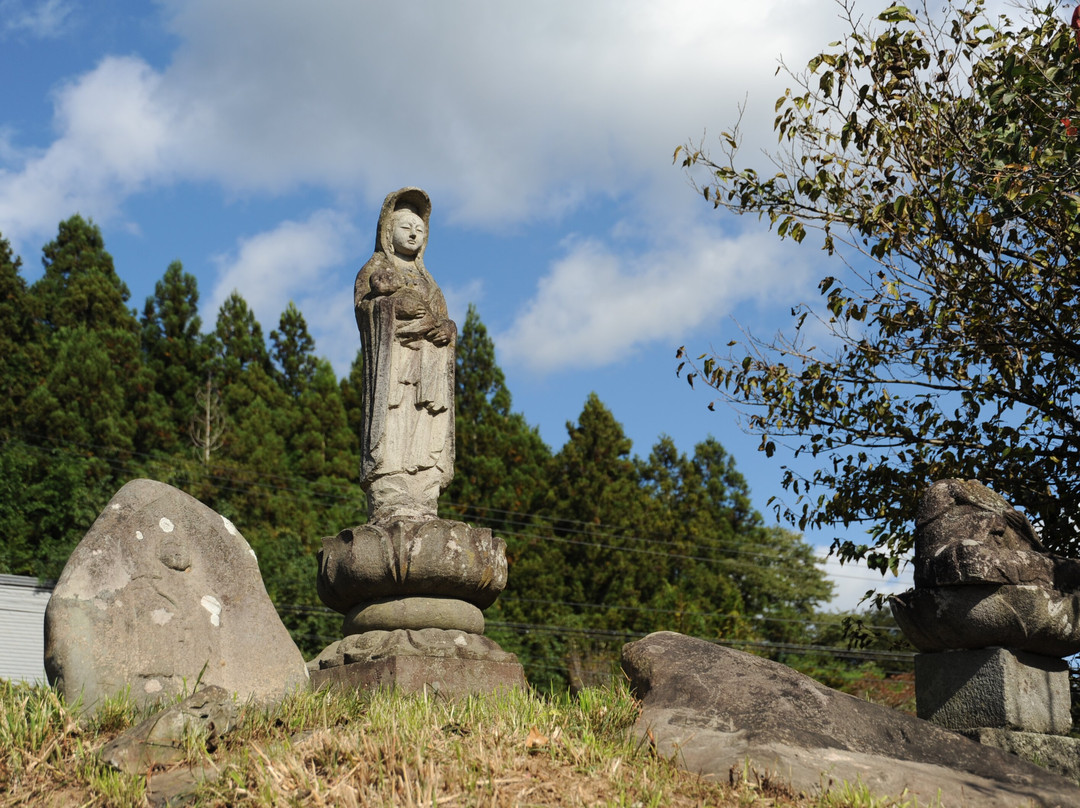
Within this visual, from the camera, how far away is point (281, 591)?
18062 mm

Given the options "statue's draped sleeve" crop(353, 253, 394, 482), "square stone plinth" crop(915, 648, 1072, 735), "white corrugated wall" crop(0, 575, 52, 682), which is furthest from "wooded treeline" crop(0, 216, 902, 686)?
"square stone plinth" crop(915, 648, 1072, 735)

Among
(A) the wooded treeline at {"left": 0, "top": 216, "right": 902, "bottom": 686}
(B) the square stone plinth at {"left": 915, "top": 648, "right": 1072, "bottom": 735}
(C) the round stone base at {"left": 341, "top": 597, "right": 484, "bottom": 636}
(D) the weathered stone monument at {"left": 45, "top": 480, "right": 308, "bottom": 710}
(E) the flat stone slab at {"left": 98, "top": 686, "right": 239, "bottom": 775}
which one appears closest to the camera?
(E) the flat stone slab at {"left": 98, "top": 686, "right": 239, "bottom": 775}

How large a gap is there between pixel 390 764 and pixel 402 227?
17.0 feet

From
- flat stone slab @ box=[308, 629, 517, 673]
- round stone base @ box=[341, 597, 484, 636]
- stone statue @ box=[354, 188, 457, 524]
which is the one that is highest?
stone statue @ box=[354, 188, 457, 524]

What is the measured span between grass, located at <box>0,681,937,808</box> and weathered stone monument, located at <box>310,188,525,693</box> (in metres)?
1.68

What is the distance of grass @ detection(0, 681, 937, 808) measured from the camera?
356 cm

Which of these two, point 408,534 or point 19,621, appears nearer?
point 408,534

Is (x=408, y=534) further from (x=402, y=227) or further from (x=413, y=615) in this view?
(x=402, y=227)

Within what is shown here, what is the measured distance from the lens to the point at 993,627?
5.02m

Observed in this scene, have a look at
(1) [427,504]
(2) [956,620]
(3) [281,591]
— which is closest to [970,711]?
(2) [956,620]

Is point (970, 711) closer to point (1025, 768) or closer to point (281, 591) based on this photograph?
point (1025, 768)

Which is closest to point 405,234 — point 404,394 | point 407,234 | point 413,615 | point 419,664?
point 407,234

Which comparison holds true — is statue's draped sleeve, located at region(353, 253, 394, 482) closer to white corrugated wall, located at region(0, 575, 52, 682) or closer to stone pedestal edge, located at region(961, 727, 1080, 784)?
stone pedestal edge, located at region(961, 727, 1080, 784)

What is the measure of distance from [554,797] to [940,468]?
18.4 feet
